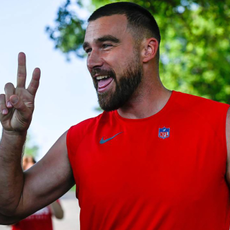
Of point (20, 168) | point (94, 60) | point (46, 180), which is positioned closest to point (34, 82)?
point (94, 60)

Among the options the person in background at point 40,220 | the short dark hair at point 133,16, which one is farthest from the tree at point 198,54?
the short dark hair at point 133,16

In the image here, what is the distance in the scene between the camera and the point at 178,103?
2895 millimetres

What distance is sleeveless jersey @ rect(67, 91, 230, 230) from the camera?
248 cm

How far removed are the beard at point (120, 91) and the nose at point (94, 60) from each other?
4 cm

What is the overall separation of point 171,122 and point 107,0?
8746mm

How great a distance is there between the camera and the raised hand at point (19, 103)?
8.56ft

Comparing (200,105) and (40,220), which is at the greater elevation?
(200,105)

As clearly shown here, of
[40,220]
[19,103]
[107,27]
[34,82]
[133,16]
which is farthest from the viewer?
[40,220]

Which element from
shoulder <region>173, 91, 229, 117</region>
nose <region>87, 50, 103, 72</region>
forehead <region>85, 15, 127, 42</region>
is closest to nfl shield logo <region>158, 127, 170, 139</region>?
shoulder <region>173, 91, 229, 117</region>

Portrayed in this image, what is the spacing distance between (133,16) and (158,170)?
3.80 feet

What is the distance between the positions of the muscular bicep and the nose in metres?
0.53

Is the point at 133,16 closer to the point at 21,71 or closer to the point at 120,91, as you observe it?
the point at 120,91

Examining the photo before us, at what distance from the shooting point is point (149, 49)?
3.13 m

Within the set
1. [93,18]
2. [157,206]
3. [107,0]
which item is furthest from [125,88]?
[107,0]
